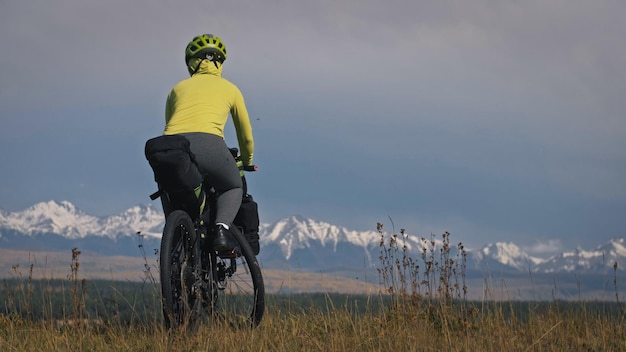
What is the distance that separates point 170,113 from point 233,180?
91 centimetres

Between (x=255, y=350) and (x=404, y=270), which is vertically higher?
(x=404, y=270)

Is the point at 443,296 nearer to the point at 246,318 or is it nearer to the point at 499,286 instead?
the point at 499,286

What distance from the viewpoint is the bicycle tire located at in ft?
19.6

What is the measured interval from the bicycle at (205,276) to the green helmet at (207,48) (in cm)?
93

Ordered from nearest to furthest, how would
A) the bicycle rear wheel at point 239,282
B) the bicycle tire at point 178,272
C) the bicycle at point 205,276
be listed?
the bicycle tire at point 178,272 < the bicycle at point 205,276 < the bicycle rear wheel at point 239,282

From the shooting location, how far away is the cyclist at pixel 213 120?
666 cm

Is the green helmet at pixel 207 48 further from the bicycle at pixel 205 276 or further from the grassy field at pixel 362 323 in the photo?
the grassy field at pixel 362 323

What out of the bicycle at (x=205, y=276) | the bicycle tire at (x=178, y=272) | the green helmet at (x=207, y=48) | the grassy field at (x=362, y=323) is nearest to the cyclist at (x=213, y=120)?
the green helmet at (x=207, y=48)

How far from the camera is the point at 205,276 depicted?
697 centimetres

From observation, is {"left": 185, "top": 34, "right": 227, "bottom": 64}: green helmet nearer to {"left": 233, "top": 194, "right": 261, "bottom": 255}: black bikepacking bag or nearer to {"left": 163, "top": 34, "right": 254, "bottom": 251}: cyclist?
{"left": 163, "top": 34, "right": 254, "bottom": 251}: cyclist

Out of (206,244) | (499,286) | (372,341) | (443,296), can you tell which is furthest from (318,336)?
(499,286)

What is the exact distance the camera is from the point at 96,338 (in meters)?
6.64

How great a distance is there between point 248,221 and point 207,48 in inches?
66.1

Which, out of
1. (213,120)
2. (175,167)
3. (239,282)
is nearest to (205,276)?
Result: (239,282)
